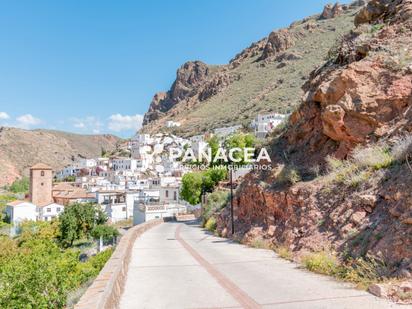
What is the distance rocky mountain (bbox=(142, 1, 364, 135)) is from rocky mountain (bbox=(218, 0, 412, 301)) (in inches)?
2424

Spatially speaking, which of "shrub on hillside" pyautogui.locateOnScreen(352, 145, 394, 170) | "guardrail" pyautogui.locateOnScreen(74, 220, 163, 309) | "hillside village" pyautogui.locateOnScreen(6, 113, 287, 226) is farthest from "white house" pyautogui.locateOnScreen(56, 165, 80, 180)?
"guardrail" pyautogui.locateOnScreen(74, 220, 163, 309)

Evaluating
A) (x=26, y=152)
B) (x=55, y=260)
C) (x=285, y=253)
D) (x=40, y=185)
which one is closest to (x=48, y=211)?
(x=40, y=185)

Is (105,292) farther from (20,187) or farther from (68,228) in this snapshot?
(20,187)

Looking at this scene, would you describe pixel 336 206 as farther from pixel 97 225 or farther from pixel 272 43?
pixel 272 43

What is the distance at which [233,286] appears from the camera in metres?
6.86

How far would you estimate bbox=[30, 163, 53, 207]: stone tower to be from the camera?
66.2 meters

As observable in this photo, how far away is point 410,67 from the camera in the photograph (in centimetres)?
1031

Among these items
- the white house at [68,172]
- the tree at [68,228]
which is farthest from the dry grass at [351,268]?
the white house at [68,172]

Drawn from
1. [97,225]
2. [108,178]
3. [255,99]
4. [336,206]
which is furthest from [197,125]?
[336,206]

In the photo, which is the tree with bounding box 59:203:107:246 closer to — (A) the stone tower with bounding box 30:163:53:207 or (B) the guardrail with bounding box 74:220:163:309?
(A) the stone tower with bounding box 30:163:53:207

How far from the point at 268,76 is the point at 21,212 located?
72.6 m

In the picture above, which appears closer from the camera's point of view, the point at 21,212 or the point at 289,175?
the point at 289,175

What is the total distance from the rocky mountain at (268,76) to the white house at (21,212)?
44.2 m

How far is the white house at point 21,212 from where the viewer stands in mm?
56506
